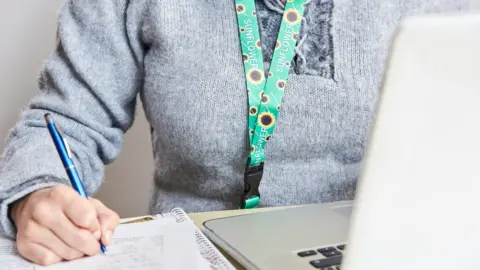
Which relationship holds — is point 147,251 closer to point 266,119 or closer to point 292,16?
point 266,119

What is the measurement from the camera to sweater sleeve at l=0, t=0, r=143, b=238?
708 millimetres

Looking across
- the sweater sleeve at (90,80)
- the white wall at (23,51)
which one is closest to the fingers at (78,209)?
the sweater sleeve at (90,80)

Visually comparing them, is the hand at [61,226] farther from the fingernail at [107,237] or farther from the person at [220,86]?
the person at [220,86]

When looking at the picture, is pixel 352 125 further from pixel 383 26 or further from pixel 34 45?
pixel 34 45

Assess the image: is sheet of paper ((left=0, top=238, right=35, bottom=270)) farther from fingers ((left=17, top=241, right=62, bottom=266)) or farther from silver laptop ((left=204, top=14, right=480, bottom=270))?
silver laptop ((left=204, top=14, right=480, bottom=270))

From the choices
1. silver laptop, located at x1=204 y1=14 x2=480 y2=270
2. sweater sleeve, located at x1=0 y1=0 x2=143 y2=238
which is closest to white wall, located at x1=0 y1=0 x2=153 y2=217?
sweater sleeve, located at x1=0 y1=0 x2=143 y2=238

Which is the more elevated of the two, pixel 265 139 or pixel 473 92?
pixel 473 92

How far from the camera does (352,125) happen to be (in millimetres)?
739

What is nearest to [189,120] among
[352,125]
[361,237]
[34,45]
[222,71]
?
[222,71]

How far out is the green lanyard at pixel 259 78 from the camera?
2.33 ft

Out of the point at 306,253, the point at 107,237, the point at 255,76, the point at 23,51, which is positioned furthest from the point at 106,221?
the point at 23,51

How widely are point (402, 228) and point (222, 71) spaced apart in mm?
465

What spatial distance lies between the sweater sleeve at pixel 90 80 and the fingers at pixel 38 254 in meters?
0.20

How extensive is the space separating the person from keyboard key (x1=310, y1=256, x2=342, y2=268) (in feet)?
0.90
